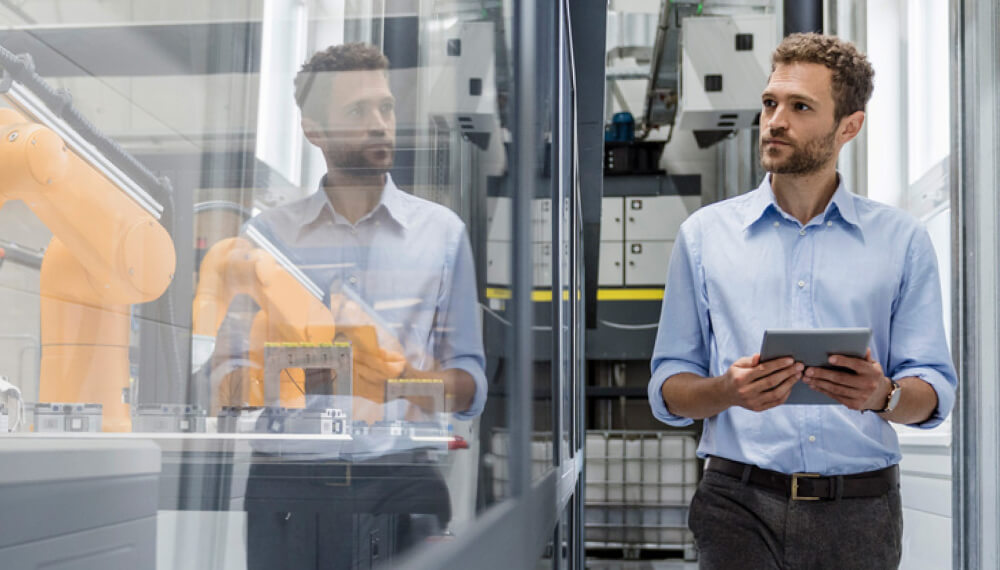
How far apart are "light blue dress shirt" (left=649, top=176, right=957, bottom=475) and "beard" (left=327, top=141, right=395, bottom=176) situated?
1306 millimetres

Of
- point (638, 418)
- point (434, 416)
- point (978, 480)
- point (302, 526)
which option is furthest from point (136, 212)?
point (638, 418)

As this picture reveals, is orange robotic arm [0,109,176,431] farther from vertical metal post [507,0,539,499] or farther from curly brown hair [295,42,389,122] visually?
vertical metal post [507,0,539,499]

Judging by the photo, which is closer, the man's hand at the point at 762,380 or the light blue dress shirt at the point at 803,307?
the man's hand at the point at 762,380

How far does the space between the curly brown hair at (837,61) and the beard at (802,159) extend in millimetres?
77

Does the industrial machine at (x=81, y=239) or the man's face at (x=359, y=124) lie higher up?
the man's face at (x=359, y=124)

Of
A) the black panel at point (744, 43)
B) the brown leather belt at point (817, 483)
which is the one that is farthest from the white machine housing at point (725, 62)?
the brown leather belt at point (817, 483)

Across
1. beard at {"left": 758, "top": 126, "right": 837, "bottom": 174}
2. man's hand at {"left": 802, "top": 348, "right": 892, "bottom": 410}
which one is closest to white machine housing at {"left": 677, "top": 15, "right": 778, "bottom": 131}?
beard at {"left": 758, "top": 126, "right": 837, "bottom": 174}

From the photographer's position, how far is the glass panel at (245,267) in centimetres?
19

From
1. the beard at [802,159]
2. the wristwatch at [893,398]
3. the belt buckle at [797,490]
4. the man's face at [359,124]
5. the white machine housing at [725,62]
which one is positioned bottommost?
the belt buckle at [797,490]

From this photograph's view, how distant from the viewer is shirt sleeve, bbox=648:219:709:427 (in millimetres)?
1670

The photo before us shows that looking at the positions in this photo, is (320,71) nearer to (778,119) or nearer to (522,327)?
(522,327)

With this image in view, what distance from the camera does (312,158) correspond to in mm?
303

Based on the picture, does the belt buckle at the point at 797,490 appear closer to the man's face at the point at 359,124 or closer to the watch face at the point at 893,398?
the watch face at the point at 893,398

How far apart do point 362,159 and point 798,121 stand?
4.82 ft
